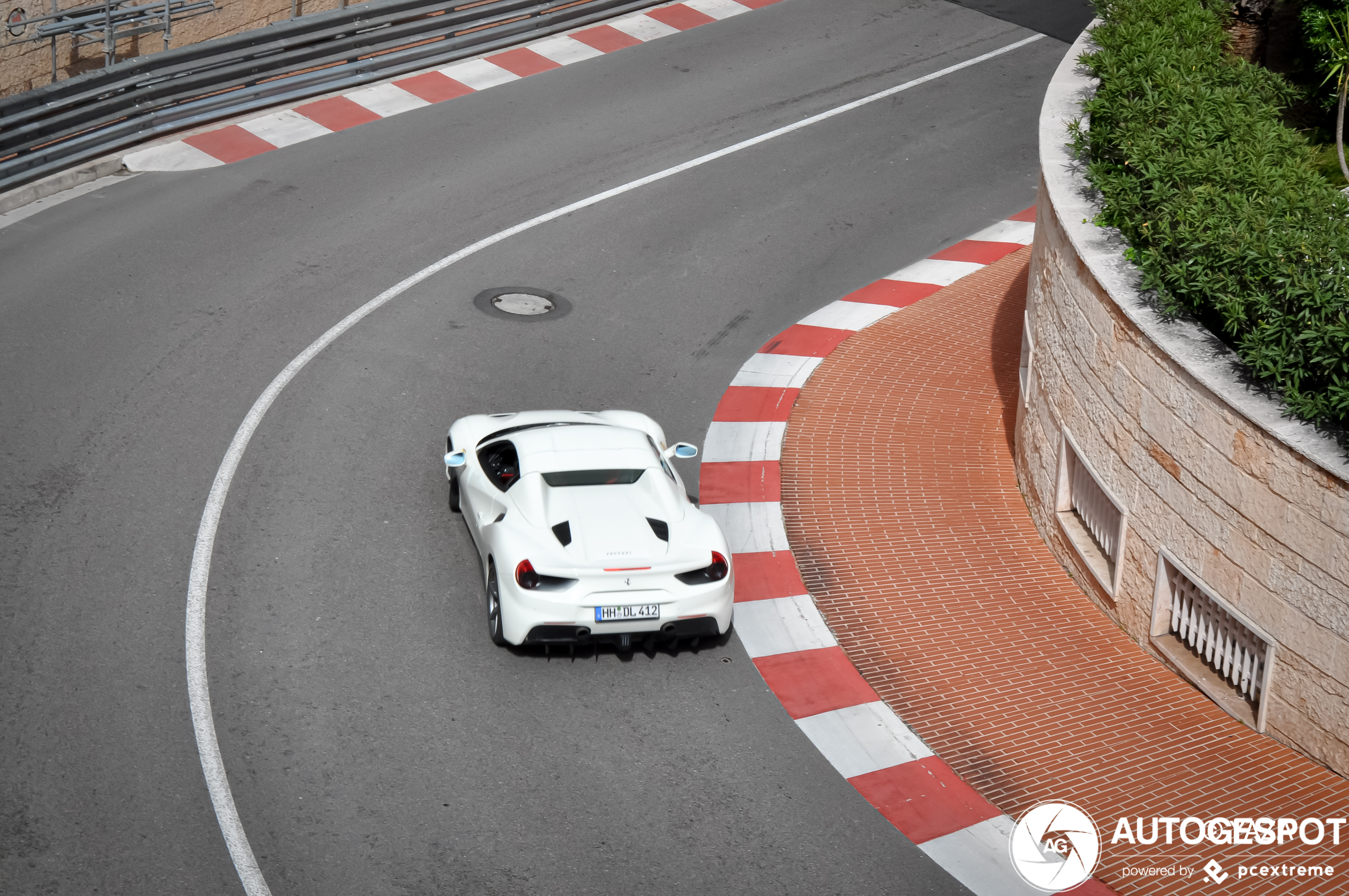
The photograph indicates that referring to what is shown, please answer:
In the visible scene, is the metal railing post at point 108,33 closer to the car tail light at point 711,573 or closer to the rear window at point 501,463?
the rear window at point 501,463

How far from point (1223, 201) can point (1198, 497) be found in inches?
89.9

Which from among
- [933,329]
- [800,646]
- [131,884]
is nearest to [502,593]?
[800,646]

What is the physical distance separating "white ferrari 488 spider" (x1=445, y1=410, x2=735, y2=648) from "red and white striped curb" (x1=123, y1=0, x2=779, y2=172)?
341 inches

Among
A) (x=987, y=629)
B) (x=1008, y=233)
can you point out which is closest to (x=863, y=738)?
(x=987, y=629)

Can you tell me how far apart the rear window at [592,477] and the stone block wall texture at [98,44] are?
10609mm

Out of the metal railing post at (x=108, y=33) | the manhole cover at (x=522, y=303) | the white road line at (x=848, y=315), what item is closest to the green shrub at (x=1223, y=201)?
the white road line at (x=848, y=315)

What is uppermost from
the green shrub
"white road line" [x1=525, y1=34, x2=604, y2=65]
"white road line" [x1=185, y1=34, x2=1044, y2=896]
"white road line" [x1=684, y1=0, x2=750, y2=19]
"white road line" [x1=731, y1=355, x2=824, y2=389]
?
the green shrub

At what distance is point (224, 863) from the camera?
798 centimetres

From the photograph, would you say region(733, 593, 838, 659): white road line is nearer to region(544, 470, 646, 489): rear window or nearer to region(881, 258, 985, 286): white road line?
region(544, 470, 646, 489): rear window

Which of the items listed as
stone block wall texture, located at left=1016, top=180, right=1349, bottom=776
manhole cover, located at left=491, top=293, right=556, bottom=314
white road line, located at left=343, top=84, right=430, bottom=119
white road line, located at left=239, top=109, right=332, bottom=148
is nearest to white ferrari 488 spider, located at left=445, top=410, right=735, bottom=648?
stone block wall texture, located at left=1016, top=180, right=1349, bottom=776

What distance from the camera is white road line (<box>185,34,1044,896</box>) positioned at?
27.0 ft

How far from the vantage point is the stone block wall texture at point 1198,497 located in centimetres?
871

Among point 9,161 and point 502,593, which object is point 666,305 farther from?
point 9,161

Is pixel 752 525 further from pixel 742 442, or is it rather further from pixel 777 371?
pixel 777 371
